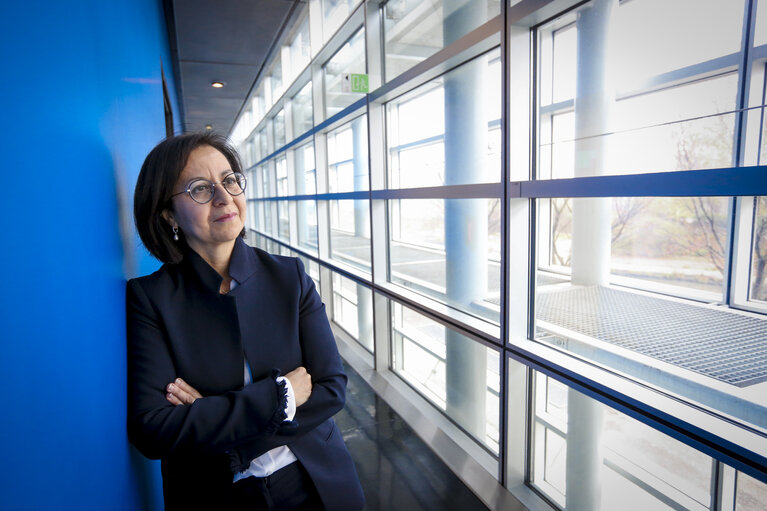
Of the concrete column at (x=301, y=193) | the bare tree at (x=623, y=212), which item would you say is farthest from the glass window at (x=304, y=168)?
the bare tree at (x=623, y=212)

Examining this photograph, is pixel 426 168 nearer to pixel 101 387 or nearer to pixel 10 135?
pixel 101 387

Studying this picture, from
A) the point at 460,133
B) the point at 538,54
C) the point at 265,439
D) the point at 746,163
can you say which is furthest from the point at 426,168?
the point at 265,439

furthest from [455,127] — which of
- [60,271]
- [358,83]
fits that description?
[60,271]

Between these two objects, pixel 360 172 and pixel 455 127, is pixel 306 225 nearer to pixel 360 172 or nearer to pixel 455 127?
pixel 360 172

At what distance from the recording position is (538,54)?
210 centimetres

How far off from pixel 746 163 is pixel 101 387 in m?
1.78

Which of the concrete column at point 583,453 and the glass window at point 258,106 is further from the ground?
the glass window at point 258,106

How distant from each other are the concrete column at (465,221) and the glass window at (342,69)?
1391 millimetres

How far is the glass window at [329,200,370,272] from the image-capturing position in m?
5.11

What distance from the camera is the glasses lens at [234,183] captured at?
4.67 feet

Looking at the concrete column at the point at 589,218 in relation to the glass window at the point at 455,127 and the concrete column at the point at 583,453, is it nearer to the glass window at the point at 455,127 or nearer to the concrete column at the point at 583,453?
the concrete column at the point at 583,453

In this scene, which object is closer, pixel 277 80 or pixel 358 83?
pixel 358 83

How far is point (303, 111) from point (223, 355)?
18.9ft

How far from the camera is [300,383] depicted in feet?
4.56
